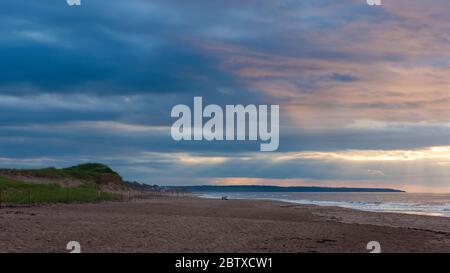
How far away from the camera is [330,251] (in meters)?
19.8

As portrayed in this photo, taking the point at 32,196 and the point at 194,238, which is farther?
the point at 32,196

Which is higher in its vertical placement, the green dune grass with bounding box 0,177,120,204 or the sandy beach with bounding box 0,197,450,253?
the green dune grass with bounding box 0,177,120,204

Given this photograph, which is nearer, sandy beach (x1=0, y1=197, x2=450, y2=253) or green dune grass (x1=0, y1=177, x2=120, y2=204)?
sandy beach (x1=0, y1=197, x2=450, y2=253)

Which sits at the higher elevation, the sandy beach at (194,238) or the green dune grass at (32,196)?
the green dune grass at (32,196)

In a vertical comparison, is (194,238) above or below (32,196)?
below

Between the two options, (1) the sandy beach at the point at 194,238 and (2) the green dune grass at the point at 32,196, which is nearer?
(1) the sandy beach at the point at 194,238

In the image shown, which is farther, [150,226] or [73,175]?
[73,175]

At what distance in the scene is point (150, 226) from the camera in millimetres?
27531

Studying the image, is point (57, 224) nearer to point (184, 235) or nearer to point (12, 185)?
point (184, 235)
